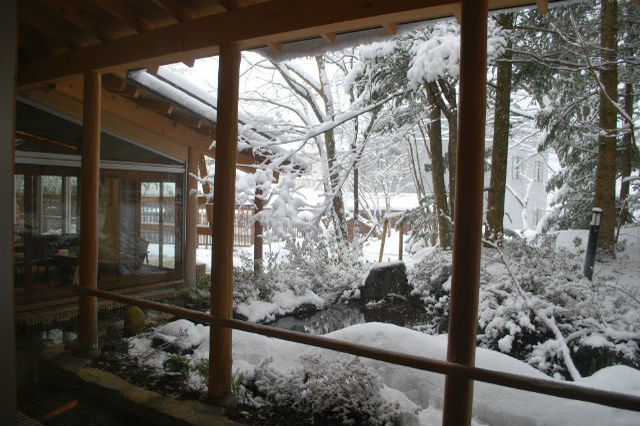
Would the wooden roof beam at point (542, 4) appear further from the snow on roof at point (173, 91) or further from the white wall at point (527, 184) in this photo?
the white wall at point (527, 184)

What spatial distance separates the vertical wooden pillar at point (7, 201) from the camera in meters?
1.66

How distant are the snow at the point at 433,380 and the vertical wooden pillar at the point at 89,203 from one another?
585mm


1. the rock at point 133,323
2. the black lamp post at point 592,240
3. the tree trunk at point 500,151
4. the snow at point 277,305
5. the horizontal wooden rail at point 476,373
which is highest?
the tree trunk at point 500,151

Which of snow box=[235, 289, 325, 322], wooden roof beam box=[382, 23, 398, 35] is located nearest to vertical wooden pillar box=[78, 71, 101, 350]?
snow box=[235, 289, 325, 322]

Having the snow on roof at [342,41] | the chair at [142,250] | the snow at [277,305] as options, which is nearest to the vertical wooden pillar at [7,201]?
the snow on roof at [342,41]

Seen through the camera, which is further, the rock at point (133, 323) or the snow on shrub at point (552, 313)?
the rock at point (133, 323)

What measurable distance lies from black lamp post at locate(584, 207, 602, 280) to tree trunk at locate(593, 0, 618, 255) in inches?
67.7

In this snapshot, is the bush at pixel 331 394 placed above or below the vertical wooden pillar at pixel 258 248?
below

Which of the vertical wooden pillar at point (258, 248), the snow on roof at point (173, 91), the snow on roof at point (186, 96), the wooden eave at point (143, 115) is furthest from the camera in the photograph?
the vertical wooden pillar at point (258, 248)

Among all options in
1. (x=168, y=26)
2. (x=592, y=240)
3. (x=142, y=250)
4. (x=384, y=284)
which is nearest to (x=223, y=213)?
(x=168, y=26)

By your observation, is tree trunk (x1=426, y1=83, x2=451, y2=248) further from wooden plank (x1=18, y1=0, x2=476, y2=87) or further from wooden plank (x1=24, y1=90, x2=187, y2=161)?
→ wooden plank (x1=18, y1=0, x2=476, y2=87)

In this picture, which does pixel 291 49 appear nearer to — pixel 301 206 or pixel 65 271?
pixel 301 206

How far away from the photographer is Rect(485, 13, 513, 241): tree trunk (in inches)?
298

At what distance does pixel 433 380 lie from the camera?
11.7 ft
